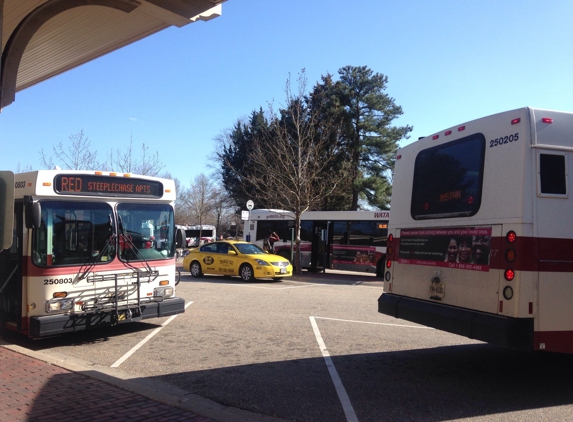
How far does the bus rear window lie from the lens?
633 cm

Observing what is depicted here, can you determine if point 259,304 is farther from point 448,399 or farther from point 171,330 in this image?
point 448,399

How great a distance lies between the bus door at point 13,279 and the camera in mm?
8031

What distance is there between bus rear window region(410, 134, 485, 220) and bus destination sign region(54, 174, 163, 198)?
4694mm

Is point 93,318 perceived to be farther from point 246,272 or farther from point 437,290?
point 246,272

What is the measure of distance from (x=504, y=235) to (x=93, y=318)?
6.19 meters

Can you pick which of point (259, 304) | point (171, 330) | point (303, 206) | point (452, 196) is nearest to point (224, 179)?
point (303, 206)

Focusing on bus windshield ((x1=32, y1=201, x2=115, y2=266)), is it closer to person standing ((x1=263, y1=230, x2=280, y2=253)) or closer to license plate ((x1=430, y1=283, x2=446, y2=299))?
license plate ((x1=430, y1=283, x2=446, y2=299))

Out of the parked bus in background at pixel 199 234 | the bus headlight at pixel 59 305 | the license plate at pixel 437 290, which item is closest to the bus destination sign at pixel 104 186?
the bus headlight at pixel 59 305

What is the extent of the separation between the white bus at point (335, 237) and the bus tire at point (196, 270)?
516 centimetres

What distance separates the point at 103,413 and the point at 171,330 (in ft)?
15.1

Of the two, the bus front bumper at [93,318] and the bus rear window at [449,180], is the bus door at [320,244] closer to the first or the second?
the bus front bumper at [93,318]

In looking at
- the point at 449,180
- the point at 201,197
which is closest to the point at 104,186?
the point at 449,180

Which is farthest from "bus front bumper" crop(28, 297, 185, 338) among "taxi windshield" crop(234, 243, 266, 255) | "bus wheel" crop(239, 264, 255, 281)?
"taxi windshield" crop(234, 243, 266, 255)

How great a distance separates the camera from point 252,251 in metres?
19.5
